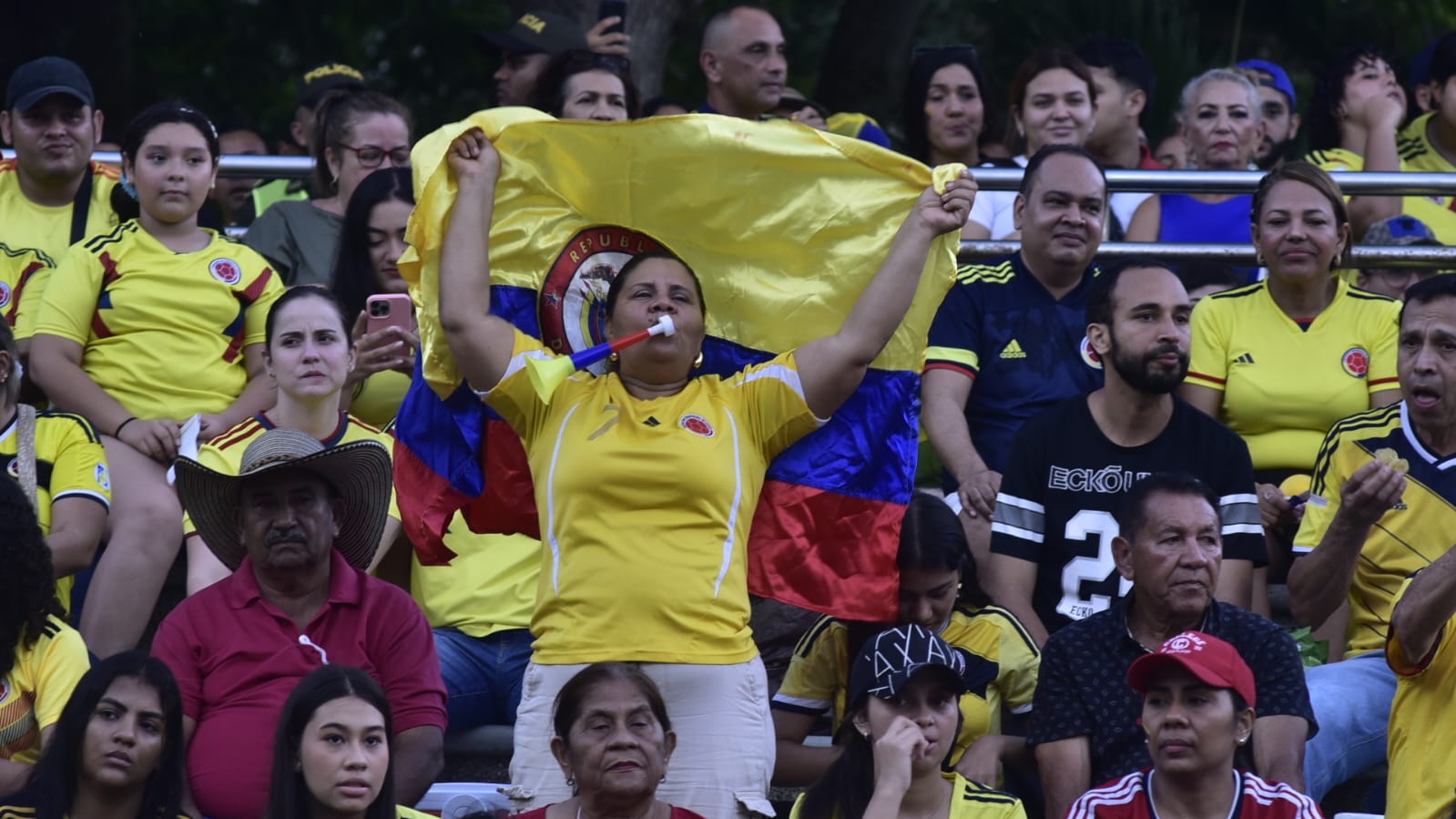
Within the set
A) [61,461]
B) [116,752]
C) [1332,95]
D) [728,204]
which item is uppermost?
[1332,95]

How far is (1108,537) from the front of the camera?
625 centimetres

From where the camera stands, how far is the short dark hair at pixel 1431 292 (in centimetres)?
616

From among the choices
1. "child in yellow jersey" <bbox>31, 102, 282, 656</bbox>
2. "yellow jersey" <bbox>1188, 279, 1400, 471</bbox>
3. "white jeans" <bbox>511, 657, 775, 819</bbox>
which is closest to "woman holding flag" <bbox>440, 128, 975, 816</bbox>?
"white jeans" <bbox>511, 657, 775, 819</bbox>

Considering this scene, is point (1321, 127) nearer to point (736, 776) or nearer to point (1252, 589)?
point (1252, 589)

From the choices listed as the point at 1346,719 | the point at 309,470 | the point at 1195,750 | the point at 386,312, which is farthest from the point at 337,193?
the point at 1195,750

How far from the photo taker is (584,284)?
5879 millimetres

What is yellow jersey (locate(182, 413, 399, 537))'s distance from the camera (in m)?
6.33

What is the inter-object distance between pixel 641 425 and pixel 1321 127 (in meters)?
5.05

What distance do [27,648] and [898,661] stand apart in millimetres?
2183

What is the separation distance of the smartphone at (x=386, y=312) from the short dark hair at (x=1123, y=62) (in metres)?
3.76

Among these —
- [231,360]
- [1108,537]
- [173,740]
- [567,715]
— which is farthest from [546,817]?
[231,360]

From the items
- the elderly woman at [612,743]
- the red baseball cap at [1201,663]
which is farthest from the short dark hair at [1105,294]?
the elderly woman at [612,743]

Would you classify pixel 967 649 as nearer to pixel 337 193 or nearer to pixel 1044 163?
pixel 1044 163

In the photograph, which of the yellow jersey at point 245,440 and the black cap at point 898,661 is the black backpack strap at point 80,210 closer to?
the yellow jersey at point 245,440
